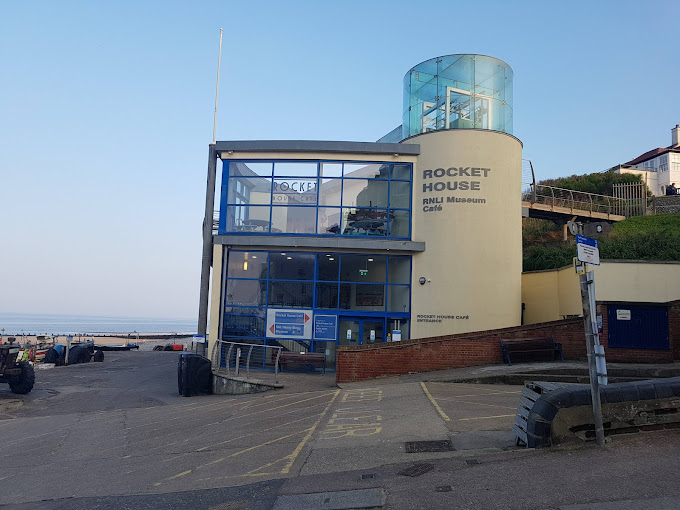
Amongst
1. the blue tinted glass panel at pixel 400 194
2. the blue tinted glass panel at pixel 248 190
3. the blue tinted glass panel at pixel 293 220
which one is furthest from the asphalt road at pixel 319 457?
the blue tinted glass panel at pixel 248 190

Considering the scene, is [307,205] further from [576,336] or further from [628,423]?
[628,423]

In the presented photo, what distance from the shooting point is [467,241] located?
21562mm

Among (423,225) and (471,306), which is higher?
(423,225)

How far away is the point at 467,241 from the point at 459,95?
617 centimetres

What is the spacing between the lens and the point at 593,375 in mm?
7602

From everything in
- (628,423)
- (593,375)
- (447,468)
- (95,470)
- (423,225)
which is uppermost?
(423,225)

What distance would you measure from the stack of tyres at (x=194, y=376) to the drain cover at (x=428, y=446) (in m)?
10.4

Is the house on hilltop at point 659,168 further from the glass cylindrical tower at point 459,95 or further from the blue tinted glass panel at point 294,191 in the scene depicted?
the blue tinted glass panel at point 294,191

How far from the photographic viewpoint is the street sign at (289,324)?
71.3 ft

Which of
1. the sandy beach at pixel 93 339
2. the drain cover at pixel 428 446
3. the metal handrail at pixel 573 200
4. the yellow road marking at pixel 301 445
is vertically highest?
the metal handrail at pixel 573 200

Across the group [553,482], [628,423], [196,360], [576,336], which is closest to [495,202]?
[576,336]

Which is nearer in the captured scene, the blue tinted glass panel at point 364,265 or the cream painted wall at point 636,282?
the cream painted wall at point 636,282

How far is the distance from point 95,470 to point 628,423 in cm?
797

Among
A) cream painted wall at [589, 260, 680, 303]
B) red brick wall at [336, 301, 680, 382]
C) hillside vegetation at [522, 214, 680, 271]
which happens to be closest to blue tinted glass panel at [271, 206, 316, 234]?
red brick wall at [336, 301, 680, 382]
